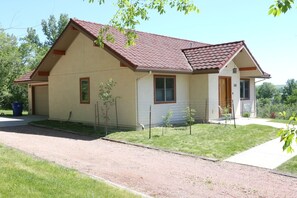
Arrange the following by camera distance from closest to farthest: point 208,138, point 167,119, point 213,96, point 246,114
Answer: point 208,138 < point 167,119 < point 213,96 < point 246,114

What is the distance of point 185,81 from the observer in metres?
17.1

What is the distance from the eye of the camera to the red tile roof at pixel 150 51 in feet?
47.3

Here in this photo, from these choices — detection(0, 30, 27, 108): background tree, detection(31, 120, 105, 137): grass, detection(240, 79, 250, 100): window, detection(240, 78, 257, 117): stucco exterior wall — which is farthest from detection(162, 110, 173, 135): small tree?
detection(0, 30, 27, 108): background tree

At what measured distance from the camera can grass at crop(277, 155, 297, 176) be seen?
8.10 metres

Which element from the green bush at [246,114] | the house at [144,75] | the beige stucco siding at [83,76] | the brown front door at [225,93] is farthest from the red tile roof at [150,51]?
the green bush at [246,114]

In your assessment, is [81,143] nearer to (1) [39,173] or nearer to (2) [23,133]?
(2) [23,133]

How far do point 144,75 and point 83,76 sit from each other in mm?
4196

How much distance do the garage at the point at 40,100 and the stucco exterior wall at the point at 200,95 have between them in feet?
40.2

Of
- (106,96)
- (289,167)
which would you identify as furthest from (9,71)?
(289,167)

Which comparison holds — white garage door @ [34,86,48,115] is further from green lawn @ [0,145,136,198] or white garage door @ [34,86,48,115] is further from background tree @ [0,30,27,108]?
green lawn @ [0,145,136,198]

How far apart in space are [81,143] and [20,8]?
6647 mm

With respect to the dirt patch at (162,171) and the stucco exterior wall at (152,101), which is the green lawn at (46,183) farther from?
the stucco exterior wall at (152,101)

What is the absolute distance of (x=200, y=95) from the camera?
55.4 ft

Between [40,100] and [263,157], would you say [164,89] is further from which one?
[40,100]
